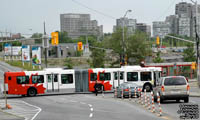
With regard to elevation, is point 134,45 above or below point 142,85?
above

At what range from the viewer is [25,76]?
4488cm

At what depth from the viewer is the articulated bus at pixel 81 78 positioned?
1773 inches

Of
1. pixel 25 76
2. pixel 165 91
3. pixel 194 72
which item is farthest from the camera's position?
pixel 194 72

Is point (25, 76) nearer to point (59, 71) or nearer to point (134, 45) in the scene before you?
point (59, 71)

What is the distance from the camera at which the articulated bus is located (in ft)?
148

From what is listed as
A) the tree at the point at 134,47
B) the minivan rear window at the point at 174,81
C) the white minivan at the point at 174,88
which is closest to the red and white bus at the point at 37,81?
the white minivan at the point at 174,88

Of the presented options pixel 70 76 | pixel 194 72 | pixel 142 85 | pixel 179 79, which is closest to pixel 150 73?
pixel 142 85

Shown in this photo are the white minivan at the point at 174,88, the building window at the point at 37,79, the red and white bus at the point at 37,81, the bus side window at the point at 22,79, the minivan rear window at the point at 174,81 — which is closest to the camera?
the white minivan at the point at 174,88

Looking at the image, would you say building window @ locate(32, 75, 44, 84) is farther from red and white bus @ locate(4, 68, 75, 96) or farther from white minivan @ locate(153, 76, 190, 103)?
white minivan @ locate(153, 76, 190, 103)

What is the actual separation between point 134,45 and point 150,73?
1062 inches

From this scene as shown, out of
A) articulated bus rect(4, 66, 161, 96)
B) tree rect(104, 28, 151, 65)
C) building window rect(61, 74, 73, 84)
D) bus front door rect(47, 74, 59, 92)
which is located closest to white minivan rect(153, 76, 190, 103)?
articulated bus rect(4, 66, 161, 96)

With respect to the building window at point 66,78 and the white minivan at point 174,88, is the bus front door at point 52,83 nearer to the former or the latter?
the building window at point 66,78

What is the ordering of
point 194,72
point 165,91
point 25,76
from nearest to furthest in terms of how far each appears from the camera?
point 165,91
point 25,76
point 194,72

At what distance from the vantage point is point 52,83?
4597 cm
